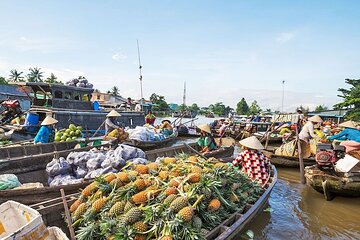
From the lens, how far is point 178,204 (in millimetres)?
3062

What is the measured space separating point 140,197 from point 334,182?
5.41 metres

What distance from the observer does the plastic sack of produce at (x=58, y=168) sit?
5488 millimetres

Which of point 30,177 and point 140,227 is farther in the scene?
point 30,177

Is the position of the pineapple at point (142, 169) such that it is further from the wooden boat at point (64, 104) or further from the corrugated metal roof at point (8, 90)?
the corrugated metal roof at point (8, 90)

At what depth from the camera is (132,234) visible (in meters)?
2.89

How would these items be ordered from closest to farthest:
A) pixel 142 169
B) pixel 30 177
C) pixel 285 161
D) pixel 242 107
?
pixel 142 169
pixel 30 177
pixel 285 161
pixel 242 107

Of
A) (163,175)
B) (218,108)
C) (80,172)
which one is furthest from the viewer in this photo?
(218,108)

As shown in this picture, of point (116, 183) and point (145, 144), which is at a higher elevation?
point (116, 183)

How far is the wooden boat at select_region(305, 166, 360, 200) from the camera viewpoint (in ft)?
20.7

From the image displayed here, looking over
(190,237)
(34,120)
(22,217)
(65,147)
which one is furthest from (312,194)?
(34,120)

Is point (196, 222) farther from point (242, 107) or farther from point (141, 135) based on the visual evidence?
point (242, 107)

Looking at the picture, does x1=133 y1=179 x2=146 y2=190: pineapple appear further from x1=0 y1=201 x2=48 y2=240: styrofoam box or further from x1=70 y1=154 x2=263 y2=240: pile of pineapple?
x1=0 y1=201 x2=48 y2=240: styrofoam box

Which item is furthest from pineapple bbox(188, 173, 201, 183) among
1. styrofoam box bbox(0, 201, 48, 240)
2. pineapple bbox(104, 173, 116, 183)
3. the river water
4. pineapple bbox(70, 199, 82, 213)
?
the river water

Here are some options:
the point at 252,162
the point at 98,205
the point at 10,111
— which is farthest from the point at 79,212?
the point at 10,111
